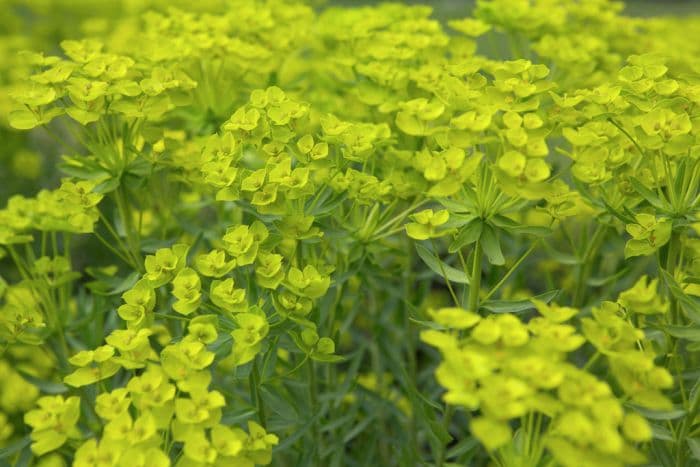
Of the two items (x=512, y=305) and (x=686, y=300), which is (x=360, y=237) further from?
(x=686, y=300)

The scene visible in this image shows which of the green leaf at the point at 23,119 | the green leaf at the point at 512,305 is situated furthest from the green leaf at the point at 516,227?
the green leaf at the point at 23,119

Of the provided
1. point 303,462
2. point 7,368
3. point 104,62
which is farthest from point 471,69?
point 7,368

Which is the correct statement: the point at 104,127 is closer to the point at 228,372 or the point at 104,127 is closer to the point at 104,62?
the point at 104,62

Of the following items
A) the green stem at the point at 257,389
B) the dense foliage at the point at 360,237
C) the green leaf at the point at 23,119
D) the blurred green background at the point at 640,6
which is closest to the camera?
the dense foliage at the point at 360,237

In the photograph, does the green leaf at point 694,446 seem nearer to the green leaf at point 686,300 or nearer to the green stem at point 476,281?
the green leaf at point 686,300

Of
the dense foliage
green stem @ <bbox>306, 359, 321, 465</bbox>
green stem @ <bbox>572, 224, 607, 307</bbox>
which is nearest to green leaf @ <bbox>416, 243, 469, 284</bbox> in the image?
the dense foliage

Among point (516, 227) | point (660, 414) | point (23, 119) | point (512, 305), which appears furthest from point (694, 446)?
point (23, 119)

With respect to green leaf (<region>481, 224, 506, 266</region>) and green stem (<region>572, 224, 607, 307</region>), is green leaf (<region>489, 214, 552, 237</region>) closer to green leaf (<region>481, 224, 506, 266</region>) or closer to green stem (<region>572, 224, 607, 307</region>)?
green leaf (<region>481, 224, 506, 266</region>)
